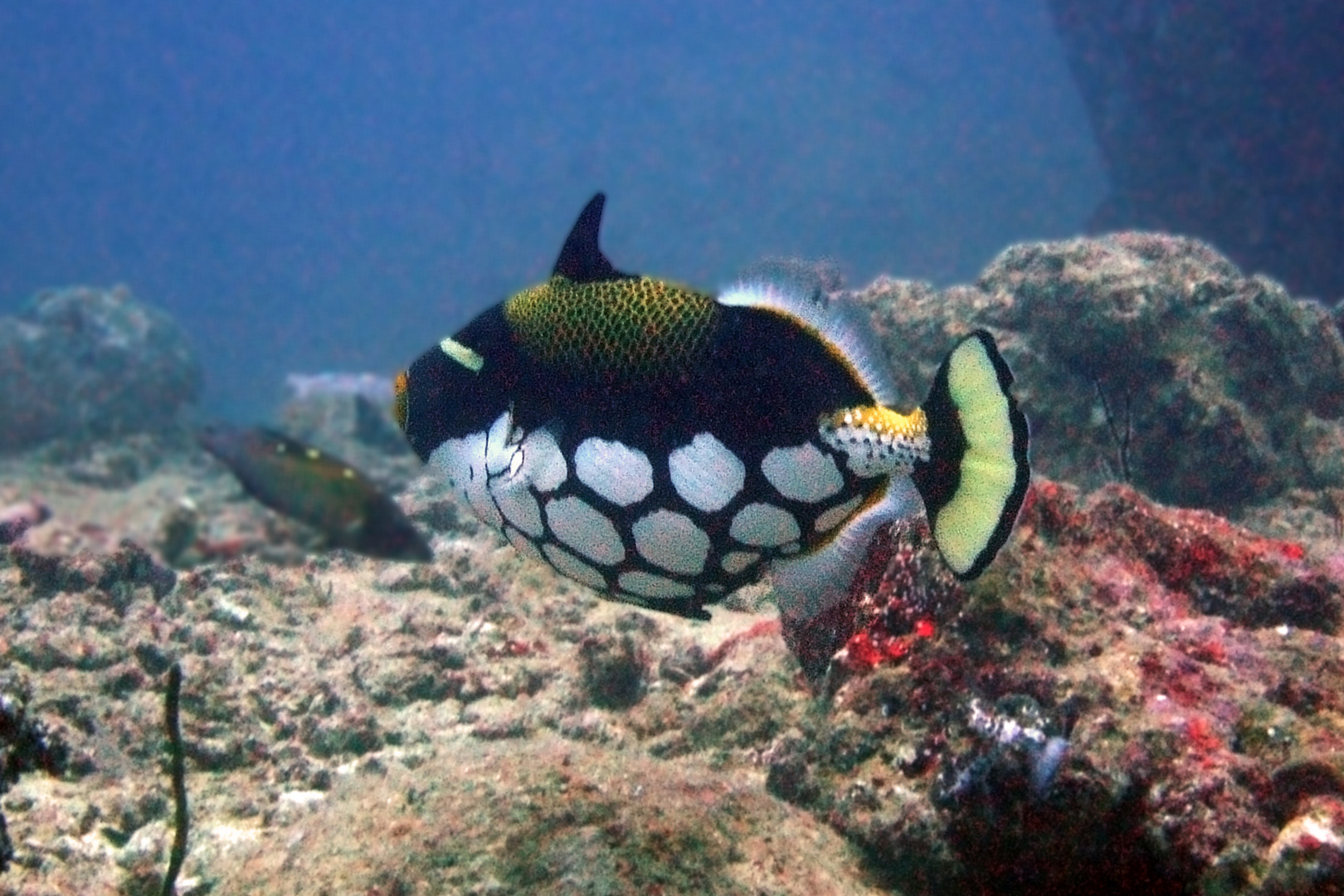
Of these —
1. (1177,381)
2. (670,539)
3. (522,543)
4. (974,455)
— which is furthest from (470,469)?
(1177,381)

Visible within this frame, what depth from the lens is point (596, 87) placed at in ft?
379

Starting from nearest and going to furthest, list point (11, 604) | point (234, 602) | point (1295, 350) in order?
point (11, 604), point (234, 602), point (1295, 350)

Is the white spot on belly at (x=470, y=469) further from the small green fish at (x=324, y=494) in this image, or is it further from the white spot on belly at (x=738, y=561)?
the small green fish at (x=324, y=494)

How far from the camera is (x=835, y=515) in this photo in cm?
189

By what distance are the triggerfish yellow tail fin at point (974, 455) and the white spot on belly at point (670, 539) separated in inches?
19.2

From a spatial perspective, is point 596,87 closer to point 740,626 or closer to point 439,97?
point 439,97

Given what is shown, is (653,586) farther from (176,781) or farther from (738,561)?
(176,781)

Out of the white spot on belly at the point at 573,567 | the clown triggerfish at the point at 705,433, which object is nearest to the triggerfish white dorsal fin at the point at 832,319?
the clown triggerfish at the point at 705,433

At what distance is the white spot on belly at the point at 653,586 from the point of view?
1.88 metres

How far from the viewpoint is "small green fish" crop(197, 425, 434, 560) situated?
4289 mm

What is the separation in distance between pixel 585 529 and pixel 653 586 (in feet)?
0.68

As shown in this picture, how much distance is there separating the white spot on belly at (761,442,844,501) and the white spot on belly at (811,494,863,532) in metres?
0.07

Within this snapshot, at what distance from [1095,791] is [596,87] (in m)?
124

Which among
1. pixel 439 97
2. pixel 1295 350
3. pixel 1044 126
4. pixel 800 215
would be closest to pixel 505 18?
pixel 439 97
